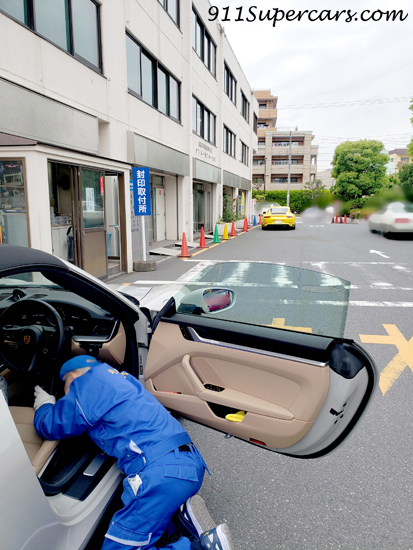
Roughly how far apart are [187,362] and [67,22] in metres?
8.26

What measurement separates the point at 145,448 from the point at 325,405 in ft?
2.85

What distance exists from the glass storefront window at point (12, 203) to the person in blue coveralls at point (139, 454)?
5.57 m

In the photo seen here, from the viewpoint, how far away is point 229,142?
25.8 metres

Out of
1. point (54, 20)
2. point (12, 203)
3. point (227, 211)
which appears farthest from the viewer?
point (227, 211)

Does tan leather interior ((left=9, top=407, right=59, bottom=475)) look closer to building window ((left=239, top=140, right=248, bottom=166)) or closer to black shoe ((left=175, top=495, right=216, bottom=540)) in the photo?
black shoe ((left=175, top=495, right=216, bottom=540))

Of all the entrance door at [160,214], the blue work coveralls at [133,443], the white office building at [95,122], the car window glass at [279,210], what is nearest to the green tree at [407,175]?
the car window glass at [279,210]

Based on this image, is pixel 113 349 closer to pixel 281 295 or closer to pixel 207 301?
pixel 207 301

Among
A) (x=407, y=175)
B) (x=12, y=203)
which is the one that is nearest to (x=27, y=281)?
(x=12, y=203)

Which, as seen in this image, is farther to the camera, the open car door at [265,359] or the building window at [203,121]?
the building window at [203,121]

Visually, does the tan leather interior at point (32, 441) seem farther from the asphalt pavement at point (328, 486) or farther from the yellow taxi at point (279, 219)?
the yellow taxi at point (279, 219)

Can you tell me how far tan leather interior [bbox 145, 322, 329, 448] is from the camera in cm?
192

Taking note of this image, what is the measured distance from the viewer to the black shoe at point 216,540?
66.8 inches

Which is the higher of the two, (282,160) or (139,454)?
(282,160)

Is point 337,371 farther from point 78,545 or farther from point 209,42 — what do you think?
point 209,42
